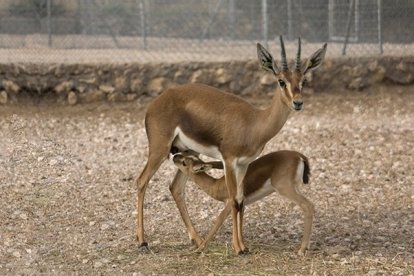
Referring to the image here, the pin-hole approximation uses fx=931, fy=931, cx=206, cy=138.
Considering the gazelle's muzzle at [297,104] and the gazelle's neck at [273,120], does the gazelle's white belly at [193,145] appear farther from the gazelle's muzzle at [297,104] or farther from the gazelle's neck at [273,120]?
the gazelle's muzzle at [297,104]

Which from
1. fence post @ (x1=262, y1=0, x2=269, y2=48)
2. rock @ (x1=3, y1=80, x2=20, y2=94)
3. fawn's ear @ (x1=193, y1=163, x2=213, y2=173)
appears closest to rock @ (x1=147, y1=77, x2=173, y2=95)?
fence post @ (x1=262, y1=0, x2=269, y2=48)

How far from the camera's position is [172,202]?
32.6 ft

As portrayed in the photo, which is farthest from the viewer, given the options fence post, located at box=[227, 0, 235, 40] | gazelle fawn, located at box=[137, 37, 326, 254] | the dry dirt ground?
fence post, located at box=[227, 0, 235, 40]

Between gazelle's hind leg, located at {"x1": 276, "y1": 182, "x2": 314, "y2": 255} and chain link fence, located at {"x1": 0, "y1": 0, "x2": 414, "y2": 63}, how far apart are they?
750 centimetres

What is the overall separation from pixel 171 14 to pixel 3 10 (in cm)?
316

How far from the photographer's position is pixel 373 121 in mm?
13836

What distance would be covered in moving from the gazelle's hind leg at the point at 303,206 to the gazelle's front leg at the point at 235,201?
0.36 meters

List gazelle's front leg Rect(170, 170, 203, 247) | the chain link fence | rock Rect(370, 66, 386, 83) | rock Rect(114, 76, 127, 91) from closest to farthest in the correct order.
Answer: gazelle's front leg Rect(170, 170, 203, 247) < rock Rect(114, 76, 127, 91) < rock Rect(370, 66, 386, 83) < the chain link fence

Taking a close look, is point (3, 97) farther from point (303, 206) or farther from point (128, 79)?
point (303, 206)

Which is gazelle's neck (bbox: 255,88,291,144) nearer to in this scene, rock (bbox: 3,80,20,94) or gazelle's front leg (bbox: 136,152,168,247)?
gazelle's front leg (bbox: 136,152,168,247)

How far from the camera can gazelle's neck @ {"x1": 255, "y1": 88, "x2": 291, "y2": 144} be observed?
786 centimetres

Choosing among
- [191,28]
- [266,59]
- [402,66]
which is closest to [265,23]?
[191,28]

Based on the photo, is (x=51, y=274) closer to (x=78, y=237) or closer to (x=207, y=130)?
(x=78, y=237)

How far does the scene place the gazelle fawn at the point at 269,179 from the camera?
7945mm
